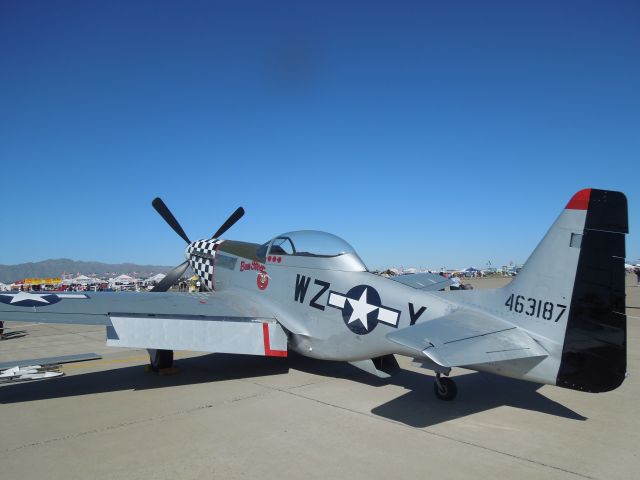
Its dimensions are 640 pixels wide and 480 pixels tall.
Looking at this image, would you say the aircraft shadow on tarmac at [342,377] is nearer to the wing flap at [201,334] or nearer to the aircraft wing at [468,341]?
the wing flap at [201,334]

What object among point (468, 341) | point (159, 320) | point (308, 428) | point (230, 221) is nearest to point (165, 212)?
point (230, 221)

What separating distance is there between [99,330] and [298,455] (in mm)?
12221

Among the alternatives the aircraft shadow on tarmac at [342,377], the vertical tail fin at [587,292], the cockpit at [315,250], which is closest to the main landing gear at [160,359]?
the aircraft shadow on tarmac at [342,377]

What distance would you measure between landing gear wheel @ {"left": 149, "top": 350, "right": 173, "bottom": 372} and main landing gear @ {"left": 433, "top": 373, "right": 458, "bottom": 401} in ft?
15.0

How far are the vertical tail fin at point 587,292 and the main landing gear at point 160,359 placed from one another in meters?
5.77

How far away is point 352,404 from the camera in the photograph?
5.62 metres

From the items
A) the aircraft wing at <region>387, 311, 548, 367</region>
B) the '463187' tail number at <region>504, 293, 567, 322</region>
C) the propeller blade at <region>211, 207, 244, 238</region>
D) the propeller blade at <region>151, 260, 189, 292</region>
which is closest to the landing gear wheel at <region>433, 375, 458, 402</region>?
the aircraft wing at <region>387, 311, 548, 367</region>

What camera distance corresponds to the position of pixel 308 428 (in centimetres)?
474

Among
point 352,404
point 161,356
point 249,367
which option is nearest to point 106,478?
point 352,404

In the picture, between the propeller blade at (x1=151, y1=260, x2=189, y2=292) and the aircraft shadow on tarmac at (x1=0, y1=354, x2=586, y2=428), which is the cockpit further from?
the propeller blade at (x1=151, y1=260, x2=189, y2=292)

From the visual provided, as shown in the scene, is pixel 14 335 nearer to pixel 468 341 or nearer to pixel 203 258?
pixel 203 258

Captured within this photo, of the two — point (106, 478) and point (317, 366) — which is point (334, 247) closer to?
point (317, 366)

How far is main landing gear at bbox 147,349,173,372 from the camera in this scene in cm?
748

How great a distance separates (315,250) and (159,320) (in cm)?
271
